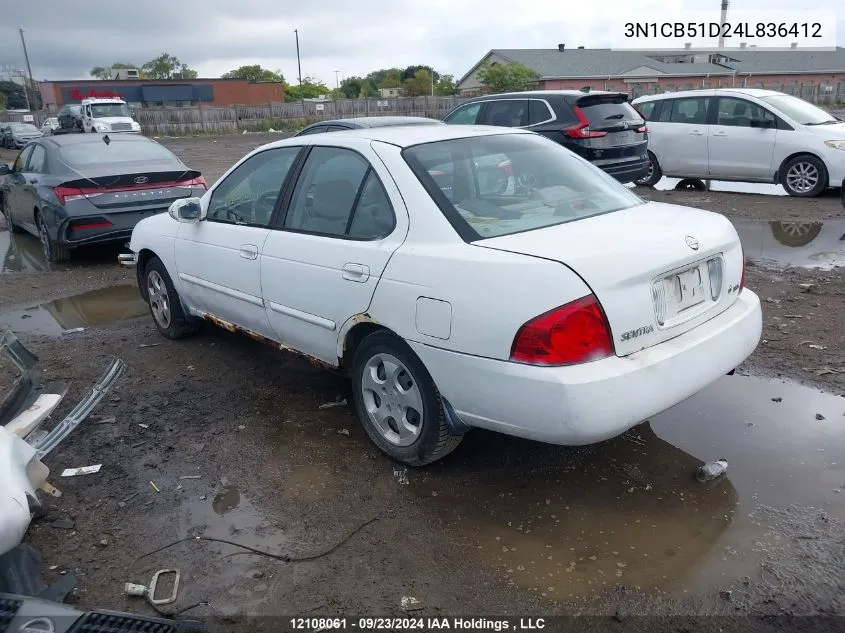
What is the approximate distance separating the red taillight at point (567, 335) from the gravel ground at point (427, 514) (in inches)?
33.7

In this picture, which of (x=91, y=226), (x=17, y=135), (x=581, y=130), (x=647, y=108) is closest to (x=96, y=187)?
(x=91, y=226)

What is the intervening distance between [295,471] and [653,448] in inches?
77.4

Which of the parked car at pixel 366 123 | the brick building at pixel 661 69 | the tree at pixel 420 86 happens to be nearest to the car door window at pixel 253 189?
the parked car at pixel 366 123

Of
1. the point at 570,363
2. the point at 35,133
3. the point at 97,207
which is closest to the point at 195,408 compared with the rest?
the point at 570,363

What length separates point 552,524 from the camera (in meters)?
3.28

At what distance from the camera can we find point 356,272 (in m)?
3.68

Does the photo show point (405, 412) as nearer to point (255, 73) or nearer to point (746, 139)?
point (746, 139)

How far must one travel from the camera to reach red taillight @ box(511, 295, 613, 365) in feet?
9.55

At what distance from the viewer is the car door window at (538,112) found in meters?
10.8

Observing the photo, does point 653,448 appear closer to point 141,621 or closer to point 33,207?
point 141,621

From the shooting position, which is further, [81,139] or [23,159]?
[23,159]

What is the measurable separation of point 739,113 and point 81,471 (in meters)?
11.4

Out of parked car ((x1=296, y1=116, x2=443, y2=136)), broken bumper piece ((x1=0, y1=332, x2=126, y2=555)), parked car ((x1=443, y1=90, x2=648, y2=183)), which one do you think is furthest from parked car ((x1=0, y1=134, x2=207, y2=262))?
parked car ((x1=443, y1=90, x2=648, y2=183))

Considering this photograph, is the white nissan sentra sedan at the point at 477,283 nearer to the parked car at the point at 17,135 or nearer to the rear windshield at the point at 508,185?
the rear windshield at the point at 508,185
